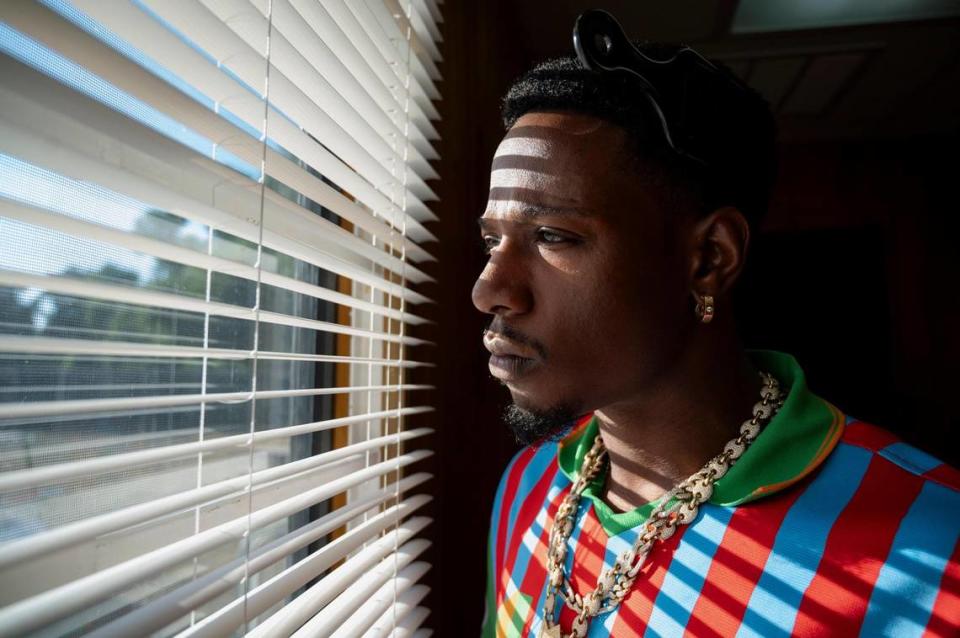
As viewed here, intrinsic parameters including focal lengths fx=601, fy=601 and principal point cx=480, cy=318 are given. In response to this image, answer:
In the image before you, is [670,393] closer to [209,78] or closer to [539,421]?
[539,421]

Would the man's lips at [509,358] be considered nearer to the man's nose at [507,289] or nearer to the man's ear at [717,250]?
the man's nose at [507,289]

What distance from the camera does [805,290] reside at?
369cm

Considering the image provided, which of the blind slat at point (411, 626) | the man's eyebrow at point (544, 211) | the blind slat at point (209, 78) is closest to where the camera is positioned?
the blind slat at point (209, 78)

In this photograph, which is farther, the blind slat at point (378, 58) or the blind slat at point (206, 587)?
the blind slat at point (378, 58)

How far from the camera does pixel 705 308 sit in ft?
3.20

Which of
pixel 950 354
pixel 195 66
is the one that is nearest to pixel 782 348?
pixel 950 354

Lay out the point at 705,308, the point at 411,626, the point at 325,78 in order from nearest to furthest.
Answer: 1. the point at 325,78
2. the point at 705,308
3. the point at 411,626

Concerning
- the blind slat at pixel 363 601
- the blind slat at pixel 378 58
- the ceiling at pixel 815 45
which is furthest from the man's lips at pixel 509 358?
the ceiling at pixel 815 45

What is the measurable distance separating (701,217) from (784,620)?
596 millimetres

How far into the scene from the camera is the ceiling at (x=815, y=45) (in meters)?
2.35

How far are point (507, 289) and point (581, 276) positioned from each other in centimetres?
11

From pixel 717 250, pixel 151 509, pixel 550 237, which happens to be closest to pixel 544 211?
pixel 550 237

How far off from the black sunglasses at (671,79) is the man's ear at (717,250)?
0.10 m

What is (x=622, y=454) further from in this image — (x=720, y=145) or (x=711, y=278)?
(x=720, y=145)
